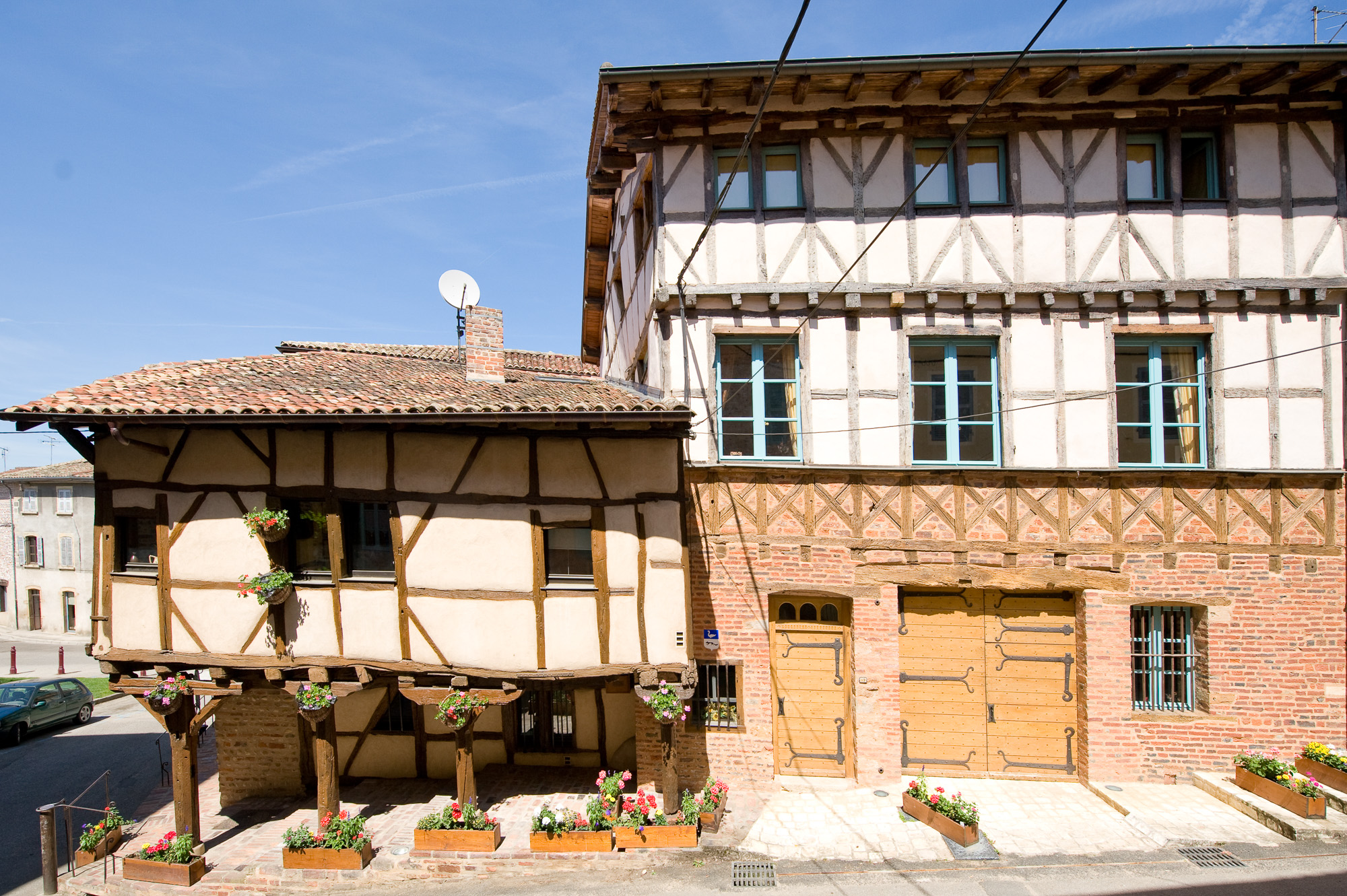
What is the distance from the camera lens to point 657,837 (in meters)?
7.42

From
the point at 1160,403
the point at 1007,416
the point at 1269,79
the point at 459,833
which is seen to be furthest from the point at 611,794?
the point at 1269,79

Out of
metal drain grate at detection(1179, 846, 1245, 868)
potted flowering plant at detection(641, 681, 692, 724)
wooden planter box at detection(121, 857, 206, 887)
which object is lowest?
wooden planter box at detection(121, 857, 206, 887)

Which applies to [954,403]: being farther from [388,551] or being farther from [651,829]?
[388,551]

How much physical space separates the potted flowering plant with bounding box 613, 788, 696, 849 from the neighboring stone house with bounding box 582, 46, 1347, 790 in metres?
1.28

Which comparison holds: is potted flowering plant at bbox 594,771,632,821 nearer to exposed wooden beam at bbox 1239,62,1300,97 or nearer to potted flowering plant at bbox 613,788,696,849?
potted flowering plant at bbox 613,788,696,849

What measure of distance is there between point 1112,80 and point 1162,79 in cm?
67

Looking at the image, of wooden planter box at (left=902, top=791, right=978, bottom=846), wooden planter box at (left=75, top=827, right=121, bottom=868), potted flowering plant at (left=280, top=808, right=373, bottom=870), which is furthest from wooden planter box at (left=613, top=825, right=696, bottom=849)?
wooden planter box at (left=75, top=827, right=121, bottom=868)

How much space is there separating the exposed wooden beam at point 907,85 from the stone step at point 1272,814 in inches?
409

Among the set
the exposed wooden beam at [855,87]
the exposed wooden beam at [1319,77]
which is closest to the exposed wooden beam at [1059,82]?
the exposed wooden beam at [855,87]

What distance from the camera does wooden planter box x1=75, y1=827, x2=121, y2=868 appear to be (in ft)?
25.6

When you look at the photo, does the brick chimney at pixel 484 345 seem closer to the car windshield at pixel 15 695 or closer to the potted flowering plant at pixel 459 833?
the potted flowering plant at pixel 459 833

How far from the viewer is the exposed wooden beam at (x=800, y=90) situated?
321 inches

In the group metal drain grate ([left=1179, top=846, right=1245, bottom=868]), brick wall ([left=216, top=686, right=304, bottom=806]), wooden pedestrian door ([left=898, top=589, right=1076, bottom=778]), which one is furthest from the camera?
brick wall ([left=216, top=686, right=304, bottom=806])

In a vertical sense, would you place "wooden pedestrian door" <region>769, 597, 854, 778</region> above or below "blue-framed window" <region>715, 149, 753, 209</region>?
below
